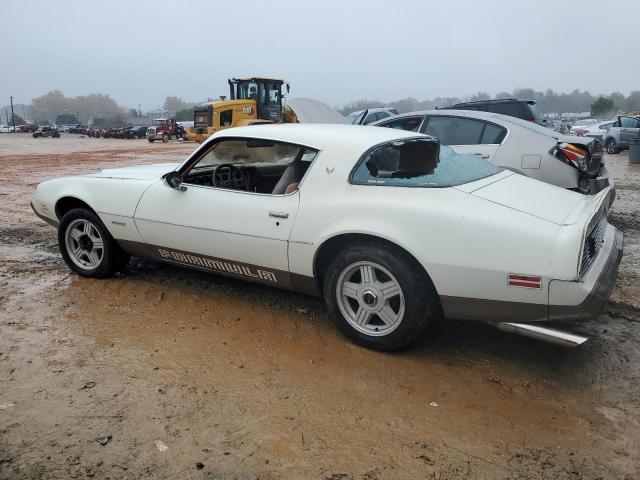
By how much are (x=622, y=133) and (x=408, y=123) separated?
15.9 metres

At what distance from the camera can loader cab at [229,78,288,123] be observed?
2134 centimetres

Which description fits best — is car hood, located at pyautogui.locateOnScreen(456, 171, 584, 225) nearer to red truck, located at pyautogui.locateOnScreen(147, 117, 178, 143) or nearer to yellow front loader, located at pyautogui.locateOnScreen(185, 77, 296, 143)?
yellow front loader, located at pyautogui.locateOnScreen(185, 77, 296, 143)

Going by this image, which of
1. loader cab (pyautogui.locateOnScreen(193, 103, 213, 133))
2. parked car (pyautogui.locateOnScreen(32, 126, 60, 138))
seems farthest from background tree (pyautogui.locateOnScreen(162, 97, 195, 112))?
loader cab (pyautogui.locateOnScreen(193, 103, 213, 133))

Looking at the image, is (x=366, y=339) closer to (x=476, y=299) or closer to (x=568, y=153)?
(x=476, y=299)

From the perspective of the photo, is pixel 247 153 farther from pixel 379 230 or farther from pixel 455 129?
pixel 455 129

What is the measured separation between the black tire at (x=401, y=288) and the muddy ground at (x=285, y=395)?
12cm

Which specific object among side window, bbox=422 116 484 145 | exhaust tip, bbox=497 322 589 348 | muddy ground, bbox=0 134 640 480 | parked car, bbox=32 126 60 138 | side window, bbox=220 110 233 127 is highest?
parked car, bbox=32 126 60 138

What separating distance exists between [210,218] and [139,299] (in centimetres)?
100

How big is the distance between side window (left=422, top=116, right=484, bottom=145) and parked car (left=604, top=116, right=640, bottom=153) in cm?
1568

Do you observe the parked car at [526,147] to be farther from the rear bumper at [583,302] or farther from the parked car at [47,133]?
the parked car at [47,133]

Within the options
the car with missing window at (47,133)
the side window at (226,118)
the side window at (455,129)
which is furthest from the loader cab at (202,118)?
the car with missing window at (47,133)

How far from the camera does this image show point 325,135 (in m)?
3.57

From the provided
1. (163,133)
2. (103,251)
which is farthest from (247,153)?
(163,133)

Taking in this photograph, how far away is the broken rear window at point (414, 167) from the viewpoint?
3283 millimetres
